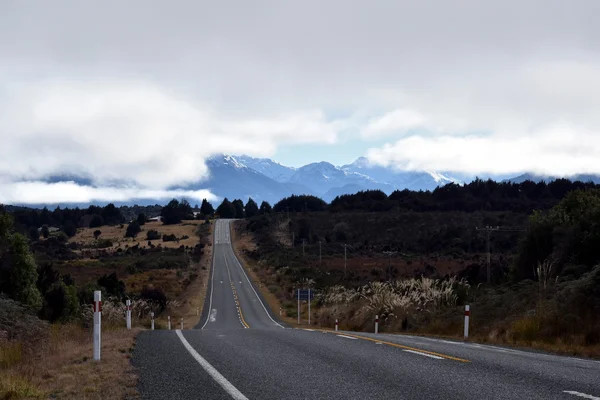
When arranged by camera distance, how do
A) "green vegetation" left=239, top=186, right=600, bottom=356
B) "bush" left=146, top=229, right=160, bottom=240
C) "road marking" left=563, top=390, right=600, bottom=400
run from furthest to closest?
1. "bush" left=146, top=229, right=160, bottom=240
2. "green vegetation" left=239, top=186, right=600, bottom=356
3. "road marking" left=563, top=390, right=600, bottom=400

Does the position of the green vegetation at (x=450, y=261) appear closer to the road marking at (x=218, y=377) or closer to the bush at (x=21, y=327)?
the road marking at (x=218, y=377)

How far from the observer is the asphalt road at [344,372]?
7055 millimetres

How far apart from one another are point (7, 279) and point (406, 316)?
18.4 metres

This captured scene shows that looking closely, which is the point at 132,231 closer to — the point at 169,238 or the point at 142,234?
the point at 142,234

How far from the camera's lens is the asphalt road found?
7.05 meters

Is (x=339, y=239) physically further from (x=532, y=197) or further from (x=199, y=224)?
(x=199, y=224)

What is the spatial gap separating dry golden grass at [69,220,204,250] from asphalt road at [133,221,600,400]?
114456mm

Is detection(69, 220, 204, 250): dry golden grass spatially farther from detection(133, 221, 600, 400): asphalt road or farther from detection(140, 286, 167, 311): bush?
detection(133, 221, 600, 400): asphalt road

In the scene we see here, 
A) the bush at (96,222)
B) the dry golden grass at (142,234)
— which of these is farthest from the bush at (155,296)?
the bush at (96,222)

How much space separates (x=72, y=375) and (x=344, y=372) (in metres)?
3.91

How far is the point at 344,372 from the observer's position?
Answer: 28.3 feet

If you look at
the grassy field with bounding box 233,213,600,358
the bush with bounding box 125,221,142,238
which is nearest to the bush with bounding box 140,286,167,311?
the grassy field with bounding box 233,213,600,358

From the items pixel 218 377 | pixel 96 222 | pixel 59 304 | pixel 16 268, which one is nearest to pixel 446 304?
pixel 218 377

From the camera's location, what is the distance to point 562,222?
29.7 m
